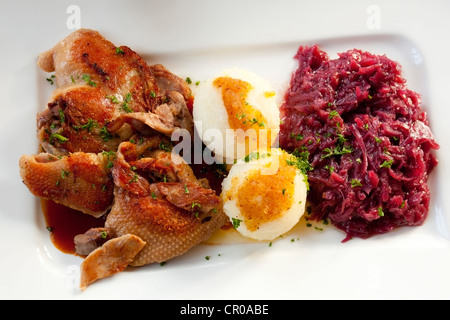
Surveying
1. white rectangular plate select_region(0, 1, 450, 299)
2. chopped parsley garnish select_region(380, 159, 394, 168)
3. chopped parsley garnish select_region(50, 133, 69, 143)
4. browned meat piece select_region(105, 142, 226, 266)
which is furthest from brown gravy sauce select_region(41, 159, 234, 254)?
chopped parsley garnish select_region(380, 159, 394, 168)

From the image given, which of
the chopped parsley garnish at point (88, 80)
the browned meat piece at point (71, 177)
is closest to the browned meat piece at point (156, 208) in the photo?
the browned meat piece at point (71, 177)

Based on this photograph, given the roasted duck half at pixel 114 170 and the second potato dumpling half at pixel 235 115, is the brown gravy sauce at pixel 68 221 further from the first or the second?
the second potato dumpling half at pixel 235 115

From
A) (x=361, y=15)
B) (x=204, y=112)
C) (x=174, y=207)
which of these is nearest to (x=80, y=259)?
(x=174, y=207)

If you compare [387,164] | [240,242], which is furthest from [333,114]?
[240,242]

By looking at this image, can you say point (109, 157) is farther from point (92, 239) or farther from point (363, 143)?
point (363, 143)

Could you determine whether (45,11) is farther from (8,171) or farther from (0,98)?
(8,171)

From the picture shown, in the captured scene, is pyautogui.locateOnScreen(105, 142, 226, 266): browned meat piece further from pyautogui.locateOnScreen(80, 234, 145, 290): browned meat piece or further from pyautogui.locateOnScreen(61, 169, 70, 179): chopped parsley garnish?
pyautogui.locateOnScreen(61, 169, 70, 179): chopped parsley garnish
